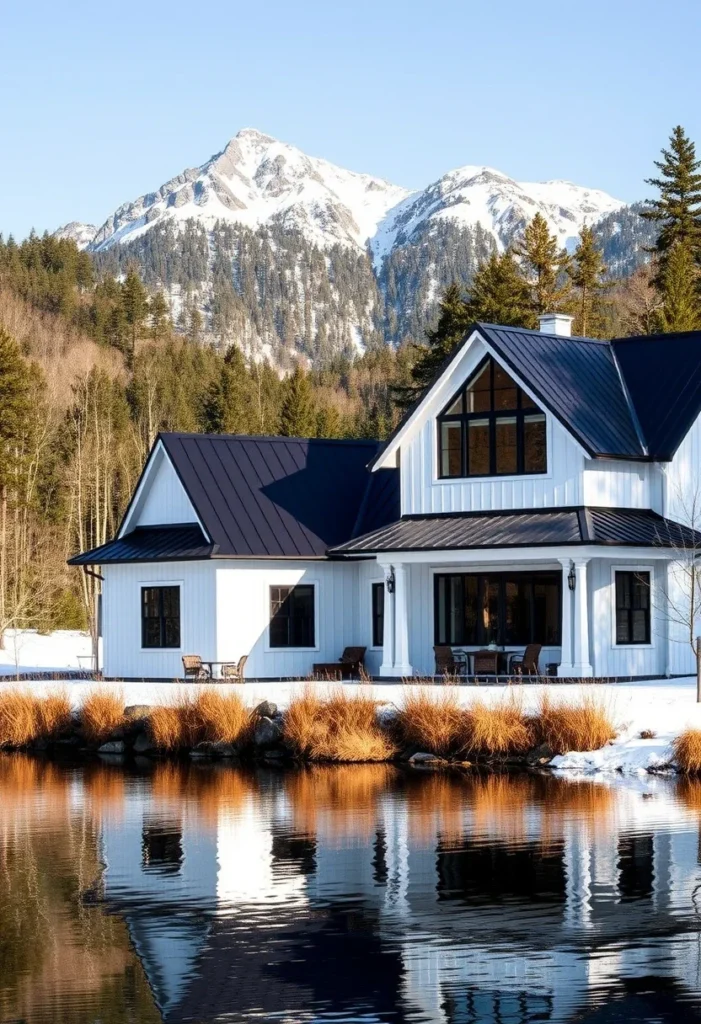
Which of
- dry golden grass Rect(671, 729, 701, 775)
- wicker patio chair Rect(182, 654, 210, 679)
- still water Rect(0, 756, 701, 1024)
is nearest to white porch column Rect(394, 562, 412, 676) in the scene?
wicker patio chair Rect(182, 654, 210, 679)

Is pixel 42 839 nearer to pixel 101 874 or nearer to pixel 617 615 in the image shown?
pixel 101 874

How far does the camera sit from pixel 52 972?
13.8 metres

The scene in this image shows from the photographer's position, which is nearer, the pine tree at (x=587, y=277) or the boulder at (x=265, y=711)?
the boulder at (x=265, y=711)

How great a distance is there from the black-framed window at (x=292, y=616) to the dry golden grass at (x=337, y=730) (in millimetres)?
9138

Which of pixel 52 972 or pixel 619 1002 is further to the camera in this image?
pixel 52 972

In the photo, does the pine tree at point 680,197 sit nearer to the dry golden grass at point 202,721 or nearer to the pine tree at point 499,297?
the pine tree at point 499,297

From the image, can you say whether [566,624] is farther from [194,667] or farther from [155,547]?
[155,547]

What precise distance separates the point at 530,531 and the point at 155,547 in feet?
29.2

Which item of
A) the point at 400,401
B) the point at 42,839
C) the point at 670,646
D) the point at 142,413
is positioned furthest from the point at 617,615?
the point at 142,413

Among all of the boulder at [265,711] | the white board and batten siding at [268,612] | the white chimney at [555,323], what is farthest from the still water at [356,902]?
the white chimney at [555,323]

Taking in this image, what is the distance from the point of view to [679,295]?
5947cm

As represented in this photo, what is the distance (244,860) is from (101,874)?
1.59 meters

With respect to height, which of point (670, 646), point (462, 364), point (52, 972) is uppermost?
point (462, 364)

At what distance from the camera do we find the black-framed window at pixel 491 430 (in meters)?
35.4
